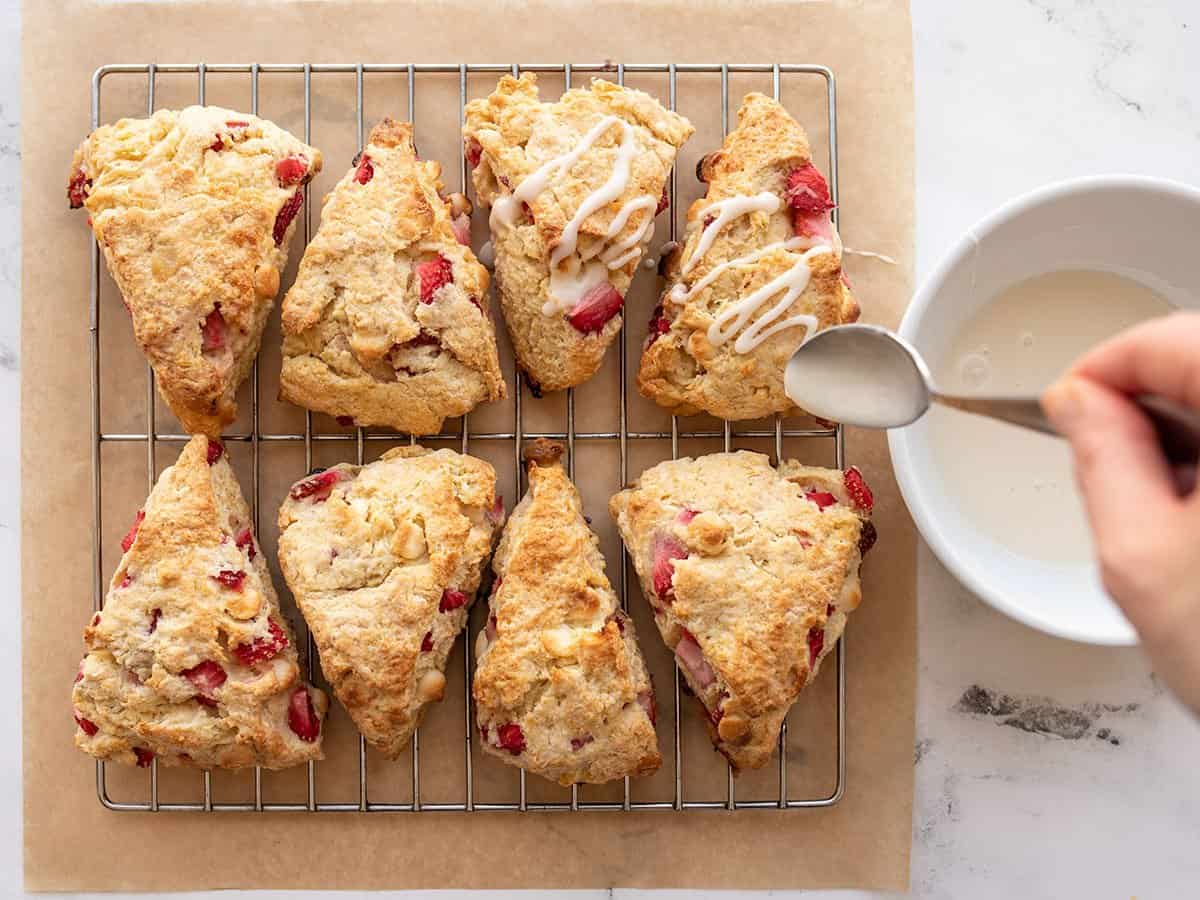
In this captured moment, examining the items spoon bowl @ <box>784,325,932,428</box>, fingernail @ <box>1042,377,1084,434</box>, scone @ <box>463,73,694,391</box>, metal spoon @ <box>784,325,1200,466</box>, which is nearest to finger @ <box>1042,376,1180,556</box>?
fingernail @ <box>1042,377,1084,434</box>

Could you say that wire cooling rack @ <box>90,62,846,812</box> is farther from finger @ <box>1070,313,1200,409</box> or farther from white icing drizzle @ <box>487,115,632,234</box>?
finger @ <box>1070,313,1200,409</box>

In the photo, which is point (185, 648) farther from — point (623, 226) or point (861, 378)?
point (861, 378)

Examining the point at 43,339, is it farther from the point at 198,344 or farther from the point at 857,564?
the point at 857,564

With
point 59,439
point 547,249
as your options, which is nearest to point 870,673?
point 547,249

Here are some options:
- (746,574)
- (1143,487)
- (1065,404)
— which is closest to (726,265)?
(746,574)

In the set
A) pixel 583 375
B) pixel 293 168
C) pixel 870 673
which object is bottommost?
pixel 870 673

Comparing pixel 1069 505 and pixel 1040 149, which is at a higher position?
pixel 1040 149
